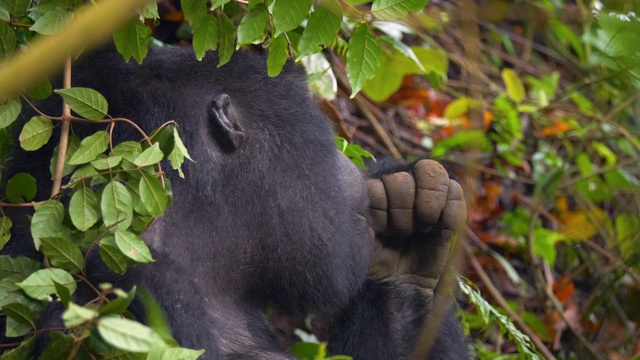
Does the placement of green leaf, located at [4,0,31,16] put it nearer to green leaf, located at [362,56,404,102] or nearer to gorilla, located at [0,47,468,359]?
gorilla, located at [0,47,468,359]

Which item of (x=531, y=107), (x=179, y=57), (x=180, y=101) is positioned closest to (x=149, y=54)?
(x=179, y=57)

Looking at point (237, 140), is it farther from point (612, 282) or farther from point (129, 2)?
point (612, 282)

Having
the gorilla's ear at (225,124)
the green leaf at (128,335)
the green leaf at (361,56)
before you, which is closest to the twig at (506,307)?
the gorilla's ear at (225,124)

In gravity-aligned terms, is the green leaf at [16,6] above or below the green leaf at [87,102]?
above

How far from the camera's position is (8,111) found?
5.49 feet

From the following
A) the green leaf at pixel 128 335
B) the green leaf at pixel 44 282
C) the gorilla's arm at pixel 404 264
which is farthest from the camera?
the gorilla's arm at pixel 404 264

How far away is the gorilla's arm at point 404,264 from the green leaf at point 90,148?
738 mm

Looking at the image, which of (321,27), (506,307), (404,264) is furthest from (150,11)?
(506,307)

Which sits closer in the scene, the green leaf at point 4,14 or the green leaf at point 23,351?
the green leaf at point 23,351

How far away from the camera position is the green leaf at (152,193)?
1.51 meters

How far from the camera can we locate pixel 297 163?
197 centimetres

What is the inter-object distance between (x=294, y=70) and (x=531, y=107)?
2092mm

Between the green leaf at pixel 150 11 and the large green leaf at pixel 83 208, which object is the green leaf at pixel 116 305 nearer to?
the large green leaf at pixel 83 208

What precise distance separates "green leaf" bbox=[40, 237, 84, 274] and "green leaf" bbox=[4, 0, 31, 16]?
56 centimetres
